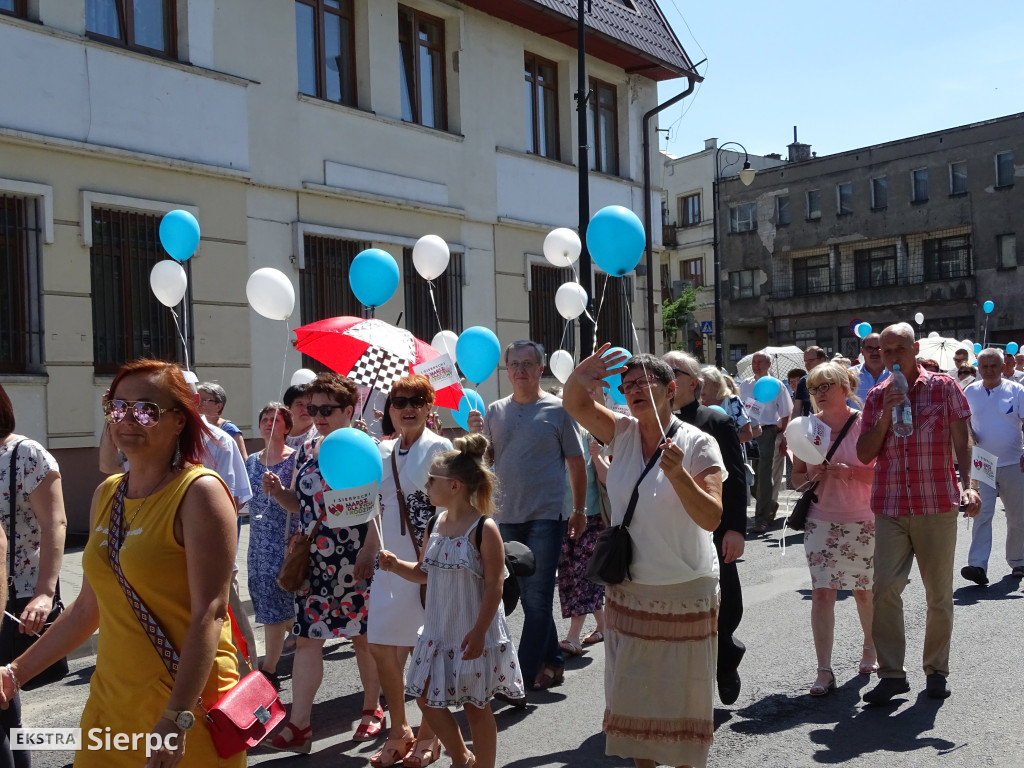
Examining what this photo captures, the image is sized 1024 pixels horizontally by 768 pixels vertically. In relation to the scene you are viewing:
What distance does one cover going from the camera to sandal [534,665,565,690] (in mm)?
6219

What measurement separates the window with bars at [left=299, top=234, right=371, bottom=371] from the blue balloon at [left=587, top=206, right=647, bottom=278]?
341 inches

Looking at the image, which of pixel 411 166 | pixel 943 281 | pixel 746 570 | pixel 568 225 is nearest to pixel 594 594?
pixel 746 570

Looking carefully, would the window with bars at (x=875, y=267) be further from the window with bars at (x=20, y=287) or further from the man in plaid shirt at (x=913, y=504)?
the man in plaid shirt at (x=913, y=504)

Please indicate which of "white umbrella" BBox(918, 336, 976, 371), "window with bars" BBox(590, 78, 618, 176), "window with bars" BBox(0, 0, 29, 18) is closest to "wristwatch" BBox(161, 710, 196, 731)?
"window with bars" BBox(0, 0, 29, 18)

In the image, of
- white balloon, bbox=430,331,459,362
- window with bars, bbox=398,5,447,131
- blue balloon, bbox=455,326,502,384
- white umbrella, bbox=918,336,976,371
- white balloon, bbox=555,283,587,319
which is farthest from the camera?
white umbrella, bbox=918,336,976,371

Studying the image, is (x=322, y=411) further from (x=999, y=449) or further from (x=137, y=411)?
(x=999, y=449)

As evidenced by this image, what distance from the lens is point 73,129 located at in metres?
11.4

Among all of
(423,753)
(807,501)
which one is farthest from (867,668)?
(423,753)

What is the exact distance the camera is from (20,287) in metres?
11.2

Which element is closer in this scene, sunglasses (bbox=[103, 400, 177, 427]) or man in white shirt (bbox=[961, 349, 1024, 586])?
sunglasses (bbox=[103, 400, 177, 427])

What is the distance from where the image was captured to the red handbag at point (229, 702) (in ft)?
9.43

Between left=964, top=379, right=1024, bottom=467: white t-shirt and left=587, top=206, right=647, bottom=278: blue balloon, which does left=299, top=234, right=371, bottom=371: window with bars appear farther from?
left=587, top=206, right=647, bottom=278: blue balloon

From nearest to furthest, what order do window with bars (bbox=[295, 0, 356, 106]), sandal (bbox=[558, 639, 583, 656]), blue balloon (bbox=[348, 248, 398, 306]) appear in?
sandal (bbox=[558, 639, 583, 656])
blue balloon (bbox=[348, 248, 398, 306])
window with bars (bbox=[295, 0, 356, 106])

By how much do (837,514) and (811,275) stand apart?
46.2m
